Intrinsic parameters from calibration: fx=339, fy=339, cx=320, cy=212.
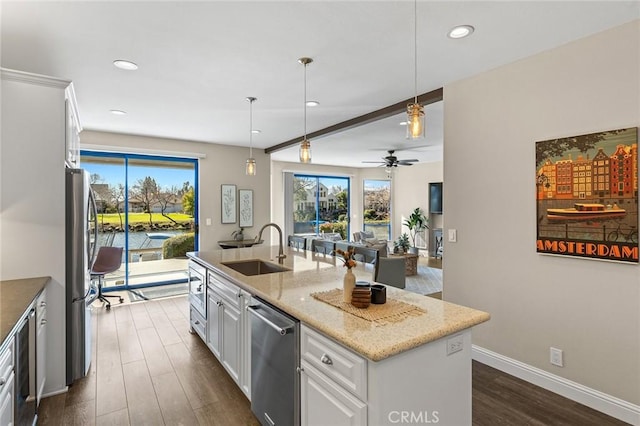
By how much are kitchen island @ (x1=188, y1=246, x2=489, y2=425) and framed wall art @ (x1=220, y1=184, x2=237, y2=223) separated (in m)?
4.85

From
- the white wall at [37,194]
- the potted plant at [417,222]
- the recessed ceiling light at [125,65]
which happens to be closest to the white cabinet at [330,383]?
the white wall at [37,194]

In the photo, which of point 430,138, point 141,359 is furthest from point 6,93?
point 430,138

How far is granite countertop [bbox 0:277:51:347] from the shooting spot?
64.0 inches

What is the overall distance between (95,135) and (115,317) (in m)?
2.86

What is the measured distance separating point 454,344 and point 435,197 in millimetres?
8051

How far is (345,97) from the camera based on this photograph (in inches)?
145

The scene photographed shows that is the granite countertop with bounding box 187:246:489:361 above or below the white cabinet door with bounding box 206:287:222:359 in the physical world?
above

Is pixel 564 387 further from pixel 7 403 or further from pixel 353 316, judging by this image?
pixel 7 403

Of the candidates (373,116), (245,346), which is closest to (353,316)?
(245,346)

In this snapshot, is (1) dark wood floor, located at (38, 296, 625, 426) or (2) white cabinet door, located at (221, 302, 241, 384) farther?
(2) white cabinet door, located at (221, 302, 241, 384)

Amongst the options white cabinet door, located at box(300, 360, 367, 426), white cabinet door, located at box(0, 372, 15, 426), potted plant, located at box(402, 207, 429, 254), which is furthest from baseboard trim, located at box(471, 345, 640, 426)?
potted plant, located at box(402, 207, 429, 254)

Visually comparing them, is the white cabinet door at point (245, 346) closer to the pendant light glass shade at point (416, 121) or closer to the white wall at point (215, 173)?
the pendant light glass shade at point (416, 121)

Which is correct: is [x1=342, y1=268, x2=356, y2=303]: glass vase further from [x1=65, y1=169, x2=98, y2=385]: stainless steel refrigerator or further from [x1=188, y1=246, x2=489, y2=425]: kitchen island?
[x1=65, y1=169, x2=98, y2=385]: stainless steel refrigerator

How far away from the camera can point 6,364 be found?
1.59 metres
